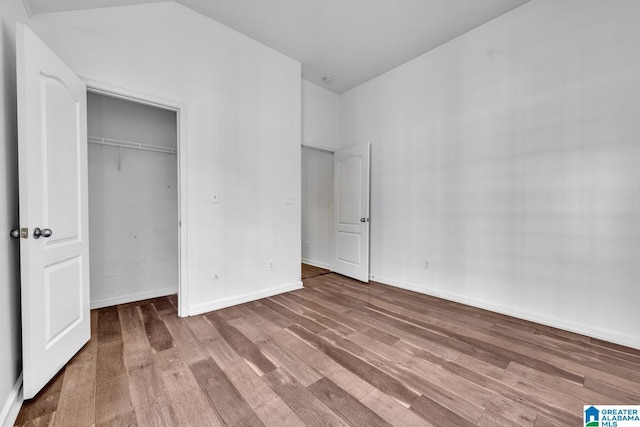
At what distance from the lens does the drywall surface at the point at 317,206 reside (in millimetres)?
4938

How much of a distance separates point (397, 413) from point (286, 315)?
149 cm

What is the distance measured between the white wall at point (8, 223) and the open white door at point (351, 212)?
3365 mm

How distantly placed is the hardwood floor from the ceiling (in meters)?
2.62

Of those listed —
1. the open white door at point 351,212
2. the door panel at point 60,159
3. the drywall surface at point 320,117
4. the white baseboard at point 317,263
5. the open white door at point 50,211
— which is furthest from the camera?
the white baseboard at point 317,263

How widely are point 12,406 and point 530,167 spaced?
409cm

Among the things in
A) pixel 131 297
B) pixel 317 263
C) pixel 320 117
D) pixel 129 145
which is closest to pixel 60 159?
pixel 129 145

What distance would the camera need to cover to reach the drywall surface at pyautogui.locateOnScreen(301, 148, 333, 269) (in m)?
4.94

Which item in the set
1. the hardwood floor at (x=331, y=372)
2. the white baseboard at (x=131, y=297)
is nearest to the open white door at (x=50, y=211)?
the hardwood floor at (x=331, y=372)

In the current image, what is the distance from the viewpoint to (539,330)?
7.73ft

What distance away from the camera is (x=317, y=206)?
5.15m

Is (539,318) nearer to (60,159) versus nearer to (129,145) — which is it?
(60,159)

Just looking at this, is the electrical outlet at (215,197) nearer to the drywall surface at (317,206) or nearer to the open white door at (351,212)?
the open white door at (351,212)

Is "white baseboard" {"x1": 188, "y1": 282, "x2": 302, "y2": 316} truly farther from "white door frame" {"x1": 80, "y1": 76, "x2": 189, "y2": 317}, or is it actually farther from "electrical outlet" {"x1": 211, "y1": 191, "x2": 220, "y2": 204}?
"electrical outlet" {"x1": 211, "y1": 191, "x2": 220, "y2": 204}

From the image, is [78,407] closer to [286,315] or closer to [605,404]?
[286,315]
